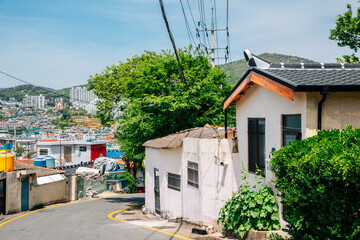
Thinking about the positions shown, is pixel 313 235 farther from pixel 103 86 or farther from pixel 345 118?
pixel 103 86

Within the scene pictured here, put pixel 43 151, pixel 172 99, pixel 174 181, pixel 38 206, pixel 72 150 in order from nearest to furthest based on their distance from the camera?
pixel 174 181, pixel 172 99, pixel 38 206, pixel 72 150, pixel 43 151

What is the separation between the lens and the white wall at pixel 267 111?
905 centimetres

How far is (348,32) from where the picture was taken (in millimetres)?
20375

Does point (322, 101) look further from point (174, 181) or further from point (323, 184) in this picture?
point (174, 181)

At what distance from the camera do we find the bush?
5.11 metres

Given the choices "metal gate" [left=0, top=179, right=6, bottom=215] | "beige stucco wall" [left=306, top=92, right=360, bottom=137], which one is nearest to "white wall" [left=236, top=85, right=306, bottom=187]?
"beige stucco wall" [left=306, top=92, right=360, bottom=137]

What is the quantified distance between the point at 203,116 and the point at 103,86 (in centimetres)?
1816

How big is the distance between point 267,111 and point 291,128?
130 centimetres

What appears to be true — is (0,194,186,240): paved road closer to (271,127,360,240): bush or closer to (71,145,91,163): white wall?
(271,127,360,240): bush

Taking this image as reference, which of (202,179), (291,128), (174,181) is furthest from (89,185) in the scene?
(291,128)

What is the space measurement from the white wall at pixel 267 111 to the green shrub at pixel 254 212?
2.01ft

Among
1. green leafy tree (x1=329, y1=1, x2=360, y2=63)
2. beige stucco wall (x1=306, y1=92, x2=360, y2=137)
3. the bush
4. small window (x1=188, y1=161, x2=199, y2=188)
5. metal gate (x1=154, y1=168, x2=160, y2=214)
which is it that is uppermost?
green leafy tree (x1=329, y1=1, x2=360, y2=63)

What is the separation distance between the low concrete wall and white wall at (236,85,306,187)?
21636 millimetres

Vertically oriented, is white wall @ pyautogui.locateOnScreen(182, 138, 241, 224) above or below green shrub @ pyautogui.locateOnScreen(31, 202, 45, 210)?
above
